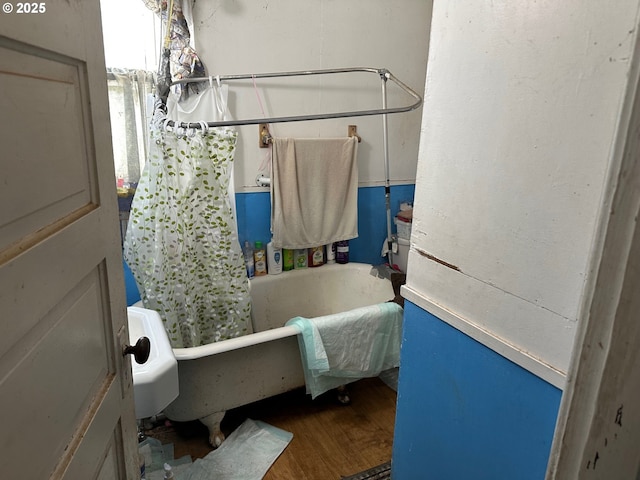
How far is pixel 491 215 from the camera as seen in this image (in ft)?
3.16

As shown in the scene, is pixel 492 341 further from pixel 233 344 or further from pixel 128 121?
pixel 128 121

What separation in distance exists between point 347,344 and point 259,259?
0.79 m

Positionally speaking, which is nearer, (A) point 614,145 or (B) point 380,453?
(A) point 614,145

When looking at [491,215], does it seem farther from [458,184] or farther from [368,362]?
[368,362]

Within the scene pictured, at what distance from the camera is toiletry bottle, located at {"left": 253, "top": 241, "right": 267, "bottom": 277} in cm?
244

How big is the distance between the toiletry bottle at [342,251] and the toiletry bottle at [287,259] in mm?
306

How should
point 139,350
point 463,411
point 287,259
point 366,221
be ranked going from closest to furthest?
point 139,350 → point 463,411 → point 287,259 → point 366,221

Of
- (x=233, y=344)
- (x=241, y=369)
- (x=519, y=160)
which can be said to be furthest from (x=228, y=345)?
(x=519, y=160)

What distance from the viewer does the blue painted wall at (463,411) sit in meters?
0.91

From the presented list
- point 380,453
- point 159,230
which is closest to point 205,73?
point 159,230

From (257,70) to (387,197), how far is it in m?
1.04

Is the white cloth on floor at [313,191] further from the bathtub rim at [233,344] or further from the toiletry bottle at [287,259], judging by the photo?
the bathtub rim at [233,344]

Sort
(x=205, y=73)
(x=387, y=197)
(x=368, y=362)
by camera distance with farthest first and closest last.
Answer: (x=387, y=197)
(x=205, y=73)
(x=368, y=362)

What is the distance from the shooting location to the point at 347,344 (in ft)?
6.35
